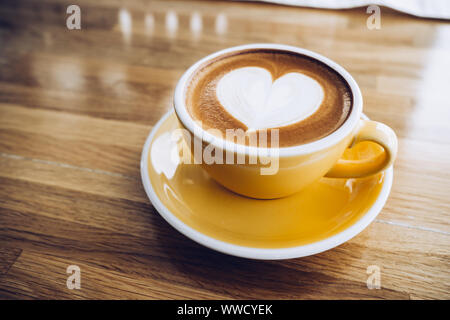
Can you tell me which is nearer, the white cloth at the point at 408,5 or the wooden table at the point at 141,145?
the wooden table at the point at 141,145

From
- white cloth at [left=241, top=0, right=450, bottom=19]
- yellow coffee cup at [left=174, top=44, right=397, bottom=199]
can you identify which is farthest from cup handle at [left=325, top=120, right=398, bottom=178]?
white cloth at [left=241, top=0, right=450, bottom=19]

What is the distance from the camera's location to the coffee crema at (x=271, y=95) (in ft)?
1.47

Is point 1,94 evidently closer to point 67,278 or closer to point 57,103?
point 57,103

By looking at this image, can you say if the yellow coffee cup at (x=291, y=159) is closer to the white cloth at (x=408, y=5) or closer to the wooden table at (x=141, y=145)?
the wooden table at (x=141, y=145)

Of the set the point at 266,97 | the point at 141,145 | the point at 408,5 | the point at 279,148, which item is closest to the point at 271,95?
the point at 266,97

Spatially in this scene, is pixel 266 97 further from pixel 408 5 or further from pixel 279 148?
pixel 408 5

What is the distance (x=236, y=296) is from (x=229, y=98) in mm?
253

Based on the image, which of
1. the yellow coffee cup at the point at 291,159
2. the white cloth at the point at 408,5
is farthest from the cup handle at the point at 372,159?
the white cloth at the point at 408,5

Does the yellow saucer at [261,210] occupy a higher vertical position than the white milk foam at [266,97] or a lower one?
lower

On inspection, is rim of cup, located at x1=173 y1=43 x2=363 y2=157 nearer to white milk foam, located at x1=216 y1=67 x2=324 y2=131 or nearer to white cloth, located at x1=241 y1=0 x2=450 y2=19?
white milk foam, located at x1=216 y1=67 x2=324 y2=131

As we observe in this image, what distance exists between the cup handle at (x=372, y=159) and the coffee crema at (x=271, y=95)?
0.03m

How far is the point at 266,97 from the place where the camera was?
19.7 inches

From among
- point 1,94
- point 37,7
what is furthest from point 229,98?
point 37,7

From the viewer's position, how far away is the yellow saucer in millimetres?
408
